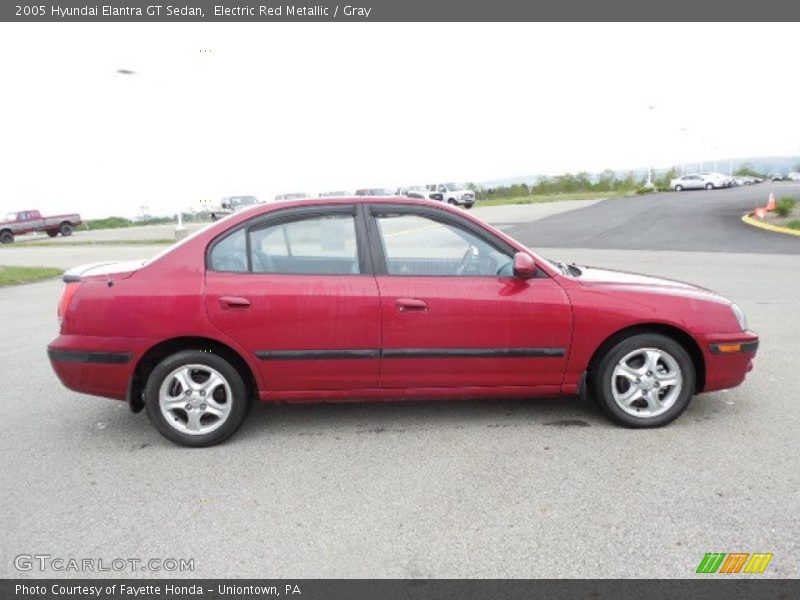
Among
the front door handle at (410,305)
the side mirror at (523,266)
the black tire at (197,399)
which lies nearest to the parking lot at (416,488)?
the black tire at (197,399)

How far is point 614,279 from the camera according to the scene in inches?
162

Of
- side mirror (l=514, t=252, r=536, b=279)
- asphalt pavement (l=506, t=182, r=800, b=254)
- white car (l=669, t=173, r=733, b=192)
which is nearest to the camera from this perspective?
side mirror (l=514, t=252, r=536, b=279)

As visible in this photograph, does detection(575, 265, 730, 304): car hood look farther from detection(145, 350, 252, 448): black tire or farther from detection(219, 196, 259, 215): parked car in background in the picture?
detection(219, 196, 259, 215): parked car in background

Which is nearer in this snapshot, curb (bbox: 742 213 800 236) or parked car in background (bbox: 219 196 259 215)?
curb (bbox: 742 213 800 236)

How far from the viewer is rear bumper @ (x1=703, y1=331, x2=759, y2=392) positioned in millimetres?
3883

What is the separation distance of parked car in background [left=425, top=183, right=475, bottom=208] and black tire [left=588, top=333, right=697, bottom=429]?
34881mm

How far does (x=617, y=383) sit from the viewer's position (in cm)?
392

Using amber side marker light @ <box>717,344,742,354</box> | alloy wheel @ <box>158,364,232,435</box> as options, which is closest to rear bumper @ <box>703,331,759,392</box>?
amber side marker light @ <box>717,344,742,354</box>

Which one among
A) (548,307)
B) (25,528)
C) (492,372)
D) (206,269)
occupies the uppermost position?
(206,269)

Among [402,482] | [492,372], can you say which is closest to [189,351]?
[402,482]

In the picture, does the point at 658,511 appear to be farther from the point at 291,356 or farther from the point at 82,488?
the point at 82,488

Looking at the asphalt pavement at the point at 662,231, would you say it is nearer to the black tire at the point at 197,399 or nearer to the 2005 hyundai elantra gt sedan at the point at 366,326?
the 2005 hyundai elantra gt sedan at the point at 366,326

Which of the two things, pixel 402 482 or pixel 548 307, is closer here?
pixel 402 482

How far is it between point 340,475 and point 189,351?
1.29 m
